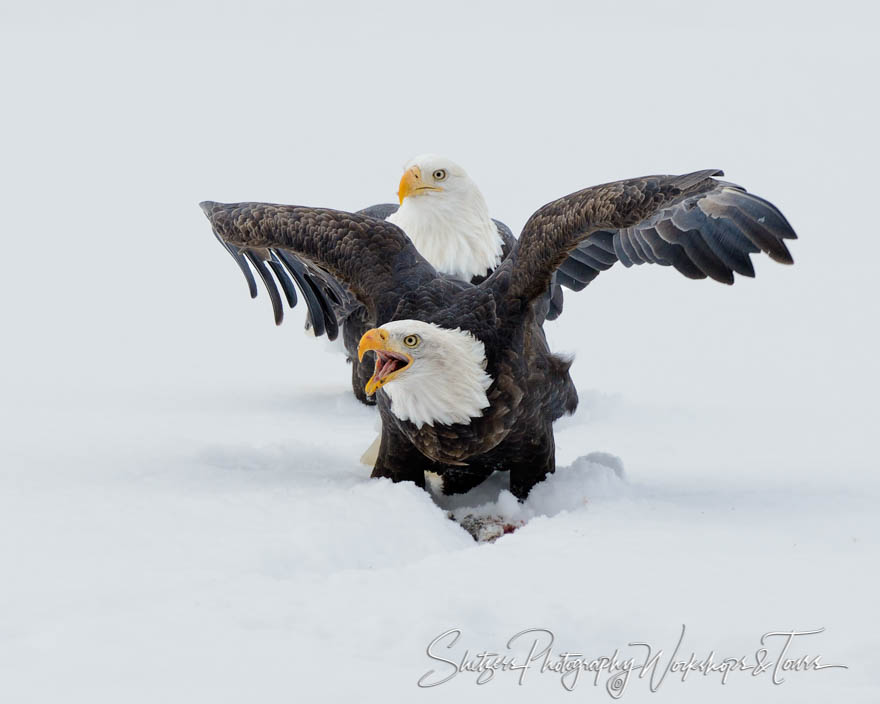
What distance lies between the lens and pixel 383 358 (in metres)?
4.60

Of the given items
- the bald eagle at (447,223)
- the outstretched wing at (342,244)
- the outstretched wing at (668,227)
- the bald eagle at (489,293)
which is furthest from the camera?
the bald eagle at (447,223)

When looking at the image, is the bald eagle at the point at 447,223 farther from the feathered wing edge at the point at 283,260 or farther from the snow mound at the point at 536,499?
the snow mound at the point at 536,499

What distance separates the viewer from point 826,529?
15.1ft

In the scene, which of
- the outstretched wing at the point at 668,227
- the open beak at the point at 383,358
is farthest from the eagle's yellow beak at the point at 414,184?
the open beak at the point at 383,358

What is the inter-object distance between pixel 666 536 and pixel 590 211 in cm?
131

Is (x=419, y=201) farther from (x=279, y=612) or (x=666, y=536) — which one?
(x=279, y=612)

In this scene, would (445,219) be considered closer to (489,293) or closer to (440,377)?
(489,293)

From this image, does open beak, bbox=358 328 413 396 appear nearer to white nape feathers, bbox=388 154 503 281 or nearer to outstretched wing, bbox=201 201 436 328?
outstretched wing, bbox=201 201 436 328

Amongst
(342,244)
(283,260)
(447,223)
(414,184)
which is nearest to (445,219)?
(447,223)

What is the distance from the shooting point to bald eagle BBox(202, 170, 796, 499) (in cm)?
452

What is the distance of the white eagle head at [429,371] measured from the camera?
4.58 metres

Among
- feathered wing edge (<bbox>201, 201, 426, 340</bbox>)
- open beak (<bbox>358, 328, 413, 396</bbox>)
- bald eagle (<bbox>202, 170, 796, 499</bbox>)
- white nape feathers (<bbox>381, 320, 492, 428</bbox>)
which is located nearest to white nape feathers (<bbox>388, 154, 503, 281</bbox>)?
feathered wing edge (<bbox>201, 201, 426, 340</bbox>)

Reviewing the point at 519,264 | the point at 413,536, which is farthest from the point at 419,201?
the point at 413,536

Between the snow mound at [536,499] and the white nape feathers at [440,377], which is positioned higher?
the white nape feathers at [440,377]
